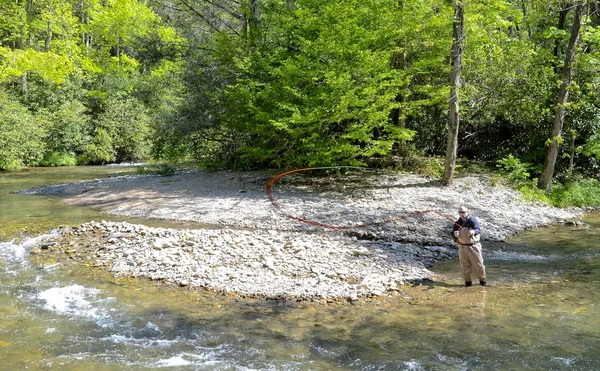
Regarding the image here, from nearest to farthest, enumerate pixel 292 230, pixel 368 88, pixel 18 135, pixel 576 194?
pixel 292 230 → pixel 368 88 → pixel 576 194 → pixel 18 135

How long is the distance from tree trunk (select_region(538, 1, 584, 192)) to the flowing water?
7.46m

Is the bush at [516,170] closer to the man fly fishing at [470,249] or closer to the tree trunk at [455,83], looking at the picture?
the tree trunk at [455,83]

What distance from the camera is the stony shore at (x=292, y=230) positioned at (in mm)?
8539

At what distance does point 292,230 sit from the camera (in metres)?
12.1

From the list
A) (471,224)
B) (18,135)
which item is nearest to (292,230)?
(471,224)

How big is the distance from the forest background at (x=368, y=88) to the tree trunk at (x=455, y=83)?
1.48 feet

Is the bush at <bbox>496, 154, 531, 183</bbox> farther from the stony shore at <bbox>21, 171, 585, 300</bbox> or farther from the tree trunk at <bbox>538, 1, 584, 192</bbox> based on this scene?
the stony shore at <bbox>21, 171, 585, 300</bbox>

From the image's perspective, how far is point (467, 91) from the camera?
18156 millimetres

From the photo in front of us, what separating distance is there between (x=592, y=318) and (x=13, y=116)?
28613 millimetres

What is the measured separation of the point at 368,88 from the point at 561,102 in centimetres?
676

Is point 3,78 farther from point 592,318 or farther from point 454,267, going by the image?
point 592,318

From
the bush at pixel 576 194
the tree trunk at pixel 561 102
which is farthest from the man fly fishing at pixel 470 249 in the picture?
the tree trunk at pixel 561 102

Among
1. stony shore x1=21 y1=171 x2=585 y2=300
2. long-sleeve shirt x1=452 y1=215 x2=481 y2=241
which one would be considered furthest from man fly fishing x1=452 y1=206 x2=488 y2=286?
stony shore x1=21 y1=171 x2=585 y2=300

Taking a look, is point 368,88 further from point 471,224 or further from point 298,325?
point 298,325
